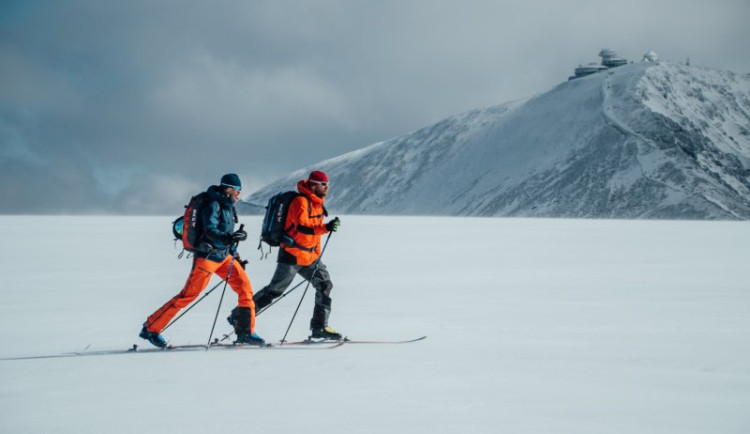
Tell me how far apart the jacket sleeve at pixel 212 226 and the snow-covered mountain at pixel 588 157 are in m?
118

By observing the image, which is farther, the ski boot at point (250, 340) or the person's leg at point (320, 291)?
the person's leg at point (320, 291)

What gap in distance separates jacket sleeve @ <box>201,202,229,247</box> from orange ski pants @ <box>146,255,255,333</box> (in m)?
0.26

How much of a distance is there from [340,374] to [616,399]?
2.45 meters

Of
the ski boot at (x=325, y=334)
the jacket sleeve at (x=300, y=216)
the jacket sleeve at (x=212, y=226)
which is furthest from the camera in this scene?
the ski boot at (x=325, y=334)

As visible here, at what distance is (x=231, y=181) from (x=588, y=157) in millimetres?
138807

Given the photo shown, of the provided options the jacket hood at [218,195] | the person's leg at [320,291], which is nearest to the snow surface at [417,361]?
the person's leg at [320,291]

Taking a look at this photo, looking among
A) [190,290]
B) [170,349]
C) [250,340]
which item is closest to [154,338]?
[170,349]

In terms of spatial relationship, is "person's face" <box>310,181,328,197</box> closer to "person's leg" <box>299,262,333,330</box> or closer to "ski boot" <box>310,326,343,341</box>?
"person's leg" <box>299,262,333,330</box>

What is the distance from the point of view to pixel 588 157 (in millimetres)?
140250

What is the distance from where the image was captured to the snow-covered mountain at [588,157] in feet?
413

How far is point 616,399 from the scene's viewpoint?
19.8 feet

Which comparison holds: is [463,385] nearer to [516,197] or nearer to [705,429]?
[705,429]

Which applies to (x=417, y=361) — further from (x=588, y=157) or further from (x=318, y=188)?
(x=588, y=157)

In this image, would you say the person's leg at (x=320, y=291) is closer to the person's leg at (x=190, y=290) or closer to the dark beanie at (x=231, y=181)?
the person's leg at (x=190, y=290)
